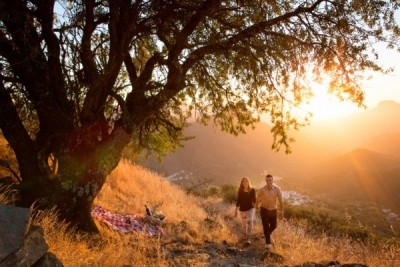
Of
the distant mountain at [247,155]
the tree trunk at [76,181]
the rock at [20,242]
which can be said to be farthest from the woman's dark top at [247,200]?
the distant mountain at [247,155]

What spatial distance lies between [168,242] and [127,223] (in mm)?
1609

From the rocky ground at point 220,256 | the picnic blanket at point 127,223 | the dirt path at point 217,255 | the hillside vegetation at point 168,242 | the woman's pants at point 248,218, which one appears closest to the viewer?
the hillside vegetation at point 168,242

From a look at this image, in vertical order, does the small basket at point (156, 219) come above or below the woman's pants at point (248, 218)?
above

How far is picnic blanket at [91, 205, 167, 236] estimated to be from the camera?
848 centimetres

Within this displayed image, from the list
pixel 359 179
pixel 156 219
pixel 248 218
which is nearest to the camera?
pixel 156 219

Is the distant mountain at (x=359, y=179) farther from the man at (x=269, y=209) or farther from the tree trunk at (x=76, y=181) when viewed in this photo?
the tree trunk at (x=76, y=181)

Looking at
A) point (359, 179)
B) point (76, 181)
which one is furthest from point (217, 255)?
point (359, 179)

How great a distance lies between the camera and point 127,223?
9.28 m

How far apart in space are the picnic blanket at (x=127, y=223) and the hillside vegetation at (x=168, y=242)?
43 cm

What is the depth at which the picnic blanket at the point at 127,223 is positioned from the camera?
8.48 m

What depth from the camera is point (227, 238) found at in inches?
394

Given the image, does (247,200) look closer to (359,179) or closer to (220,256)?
(220,256)

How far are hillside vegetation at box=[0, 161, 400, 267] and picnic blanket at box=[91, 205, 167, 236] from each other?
433mm

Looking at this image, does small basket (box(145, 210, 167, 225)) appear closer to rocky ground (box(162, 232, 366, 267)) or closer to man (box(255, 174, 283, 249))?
rocky ground (box(162, 232, 366, 267))
